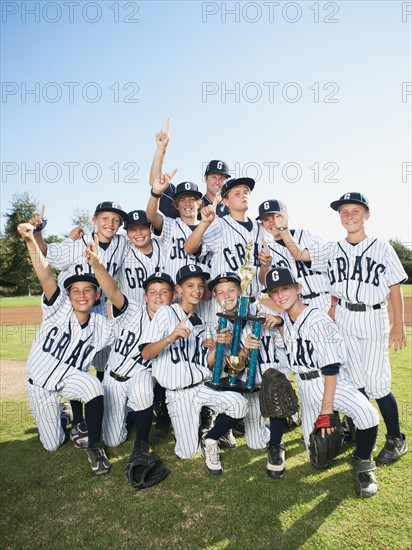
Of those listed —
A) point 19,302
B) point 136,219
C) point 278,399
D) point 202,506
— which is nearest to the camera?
point 202,506

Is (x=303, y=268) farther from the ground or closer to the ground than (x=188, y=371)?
farther from the ground

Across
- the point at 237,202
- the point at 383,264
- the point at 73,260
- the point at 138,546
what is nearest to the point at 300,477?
the point at 138,546

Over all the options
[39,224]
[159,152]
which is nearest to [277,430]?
[159,152]

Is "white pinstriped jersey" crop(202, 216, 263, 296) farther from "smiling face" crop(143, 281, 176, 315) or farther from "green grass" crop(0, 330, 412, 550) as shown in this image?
"green grass" crop(0, 330, 412, 550)

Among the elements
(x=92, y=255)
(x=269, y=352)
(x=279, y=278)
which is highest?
(x=92, y=255)

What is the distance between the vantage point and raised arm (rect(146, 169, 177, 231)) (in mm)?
4062

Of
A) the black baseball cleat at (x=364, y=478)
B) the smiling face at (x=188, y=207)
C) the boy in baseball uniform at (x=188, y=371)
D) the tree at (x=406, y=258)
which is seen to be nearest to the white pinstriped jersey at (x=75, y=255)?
the smiling face at (x=188, y=207)

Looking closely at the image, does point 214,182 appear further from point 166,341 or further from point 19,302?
point 19,302

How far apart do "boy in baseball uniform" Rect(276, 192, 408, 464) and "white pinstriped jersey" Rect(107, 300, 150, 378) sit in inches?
72.5

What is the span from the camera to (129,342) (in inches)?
158

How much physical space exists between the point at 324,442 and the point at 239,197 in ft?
7.63

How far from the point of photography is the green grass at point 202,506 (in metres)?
2.48

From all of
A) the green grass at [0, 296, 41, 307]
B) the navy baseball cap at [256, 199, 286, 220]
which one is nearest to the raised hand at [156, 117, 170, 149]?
the navy baseball cap at [256, 199, 286, 220]

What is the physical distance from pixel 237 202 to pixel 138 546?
2938 millimetres
